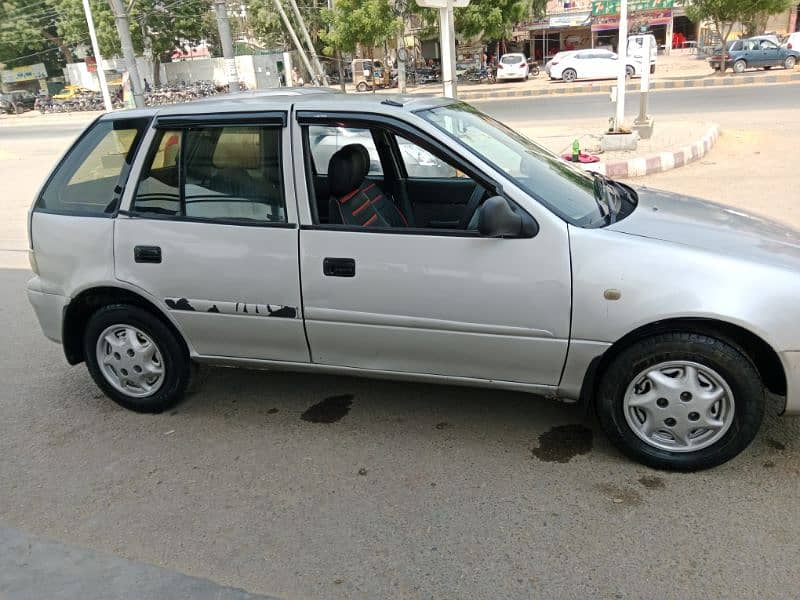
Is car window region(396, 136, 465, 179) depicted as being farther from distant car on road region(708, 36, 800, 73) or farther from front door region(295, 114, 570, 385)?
distant car on road region(708, 36, 800, 73)

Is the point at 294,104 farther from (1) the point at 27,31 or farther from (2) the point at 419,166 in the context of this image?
(1) the point at 27,31

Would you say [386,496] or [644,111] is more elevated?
[644,111]

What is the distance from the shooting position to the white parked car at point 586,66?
30.2 meters

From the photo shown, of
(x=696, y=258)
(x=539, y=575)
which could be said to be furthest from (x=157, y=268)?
(x=696, y=258)

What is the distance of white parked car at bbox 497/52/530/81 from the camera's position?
34.0 metres

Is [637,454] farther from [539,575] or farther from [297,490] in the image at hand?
[297,490]

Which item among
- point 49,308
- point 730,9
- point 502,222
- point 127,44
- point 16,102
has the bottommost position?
point 49,308

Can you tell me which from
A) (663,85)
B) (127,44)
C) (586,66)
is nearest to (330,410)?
(127,44)

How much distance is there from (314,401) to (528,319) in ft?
5.16

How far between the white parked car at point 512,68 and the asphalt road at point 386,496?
32591mm

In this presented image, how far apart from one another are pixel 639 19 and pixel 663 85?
23700 millimetres

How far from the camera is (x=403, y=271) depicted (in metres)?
3.20

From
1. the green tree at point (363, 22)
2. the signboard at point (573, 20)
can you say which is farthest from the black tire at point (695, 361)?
the signboard at point (573, 20)

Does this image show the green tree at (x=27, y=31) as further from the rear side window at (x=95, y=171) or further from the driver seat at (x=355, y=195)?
the driver seat at (x=355, y=195)
